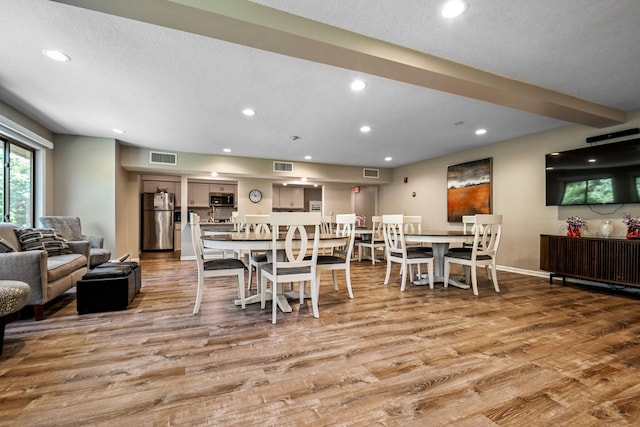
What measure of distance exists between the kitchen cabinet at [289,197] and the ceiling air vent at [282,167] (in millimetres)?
2346

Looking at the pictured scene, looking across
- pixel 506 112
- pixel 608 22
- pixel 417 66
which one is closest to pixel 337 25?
pixel 417 66

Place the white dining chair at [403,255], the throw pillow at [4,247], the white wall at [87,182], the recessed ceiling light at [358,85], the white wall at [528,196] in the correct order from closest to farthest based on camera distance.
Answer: the throw pillow at [4,247] → the recessed ceiling light at [358,85] → the white dining chair at [403,255] → the white wall at [528,196] → the white wall at [87,182]

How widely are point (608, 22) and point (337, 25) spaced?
6.52 feet

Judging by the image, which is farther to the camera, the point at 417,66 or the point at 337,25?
the point at 417,66

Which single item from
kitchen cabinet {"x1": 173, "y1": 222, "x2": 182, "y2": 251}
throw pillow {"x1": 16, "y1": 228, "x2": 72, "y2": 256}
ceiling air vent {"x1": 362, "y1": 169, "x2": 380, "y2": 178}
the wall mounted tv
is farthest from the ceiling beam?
kitchen cabinet {"x1": 173, "y1": 222, "x2": 182, "y2": 251}

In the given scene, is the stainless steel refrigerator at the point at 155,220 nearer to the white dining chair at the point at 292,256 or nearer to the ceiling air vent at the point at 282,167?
the ceiling air vent at the point at 282,167

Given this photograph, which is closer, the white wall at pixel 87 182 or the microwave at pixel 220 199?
the white wall at pixel 87 182

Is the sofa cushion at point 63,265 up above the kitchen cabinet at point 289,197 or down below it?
below

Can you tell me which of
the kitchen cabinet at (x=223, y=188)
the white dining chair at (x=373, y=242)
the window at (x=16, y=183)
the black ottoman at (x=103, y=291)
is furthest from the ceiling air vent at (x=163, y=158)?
the white dining chair at (x=373, y=242)

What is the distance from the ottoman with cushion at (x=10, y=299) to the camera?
1.92m

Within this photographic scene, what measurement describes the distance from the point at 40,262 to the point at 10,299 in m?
0.77

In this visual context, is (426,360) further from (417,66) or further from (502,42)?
(502,42)

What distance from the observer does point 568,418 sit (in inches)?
52.9

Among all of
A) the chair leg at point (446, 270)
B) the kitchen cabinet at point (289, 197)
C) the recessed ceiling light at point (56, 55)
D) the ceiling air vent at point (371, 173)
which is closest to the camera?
the recessed ceiling light at point (56, 55)
